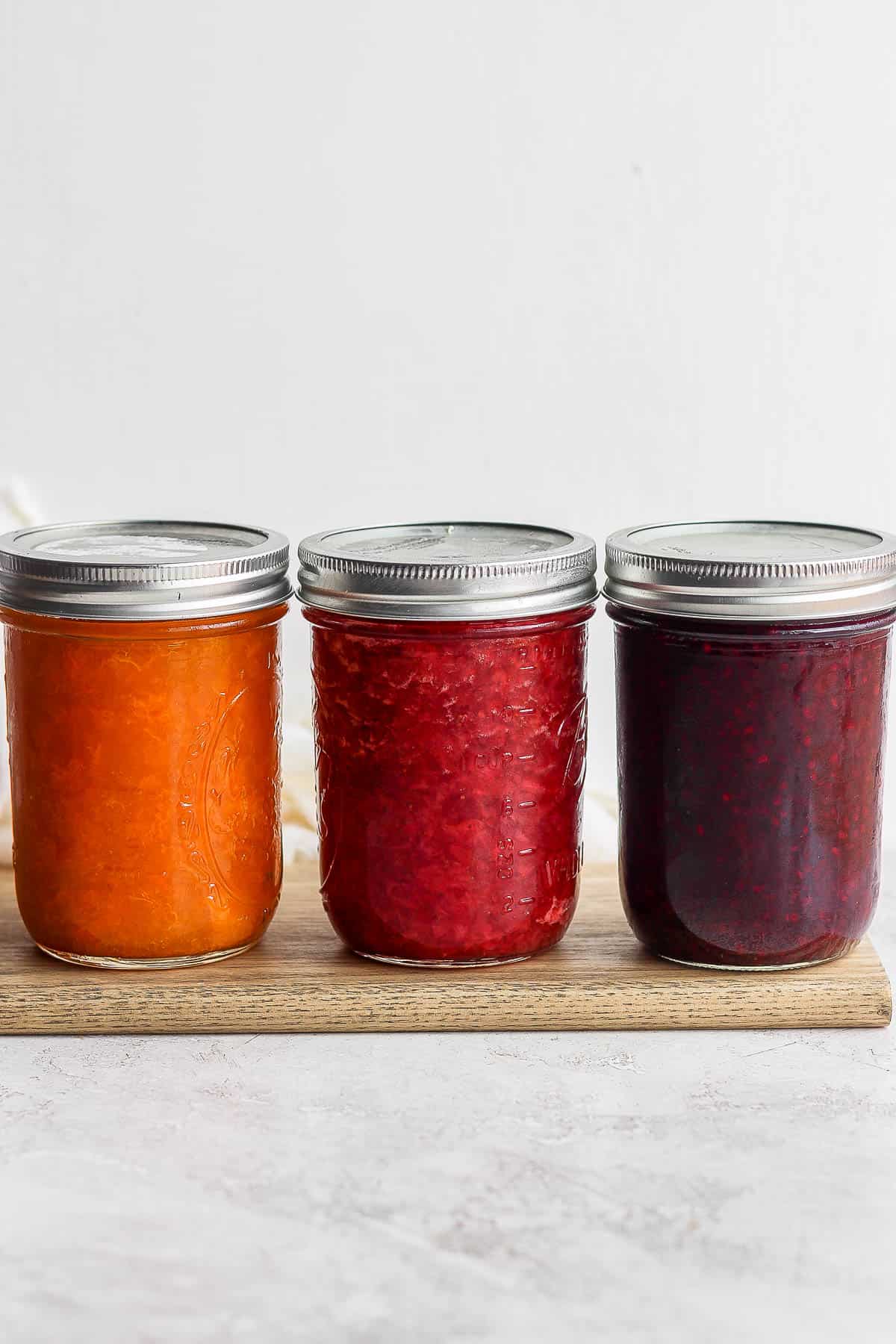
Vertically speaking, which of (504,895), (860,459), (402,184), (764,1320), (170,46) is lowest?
(764,1320)

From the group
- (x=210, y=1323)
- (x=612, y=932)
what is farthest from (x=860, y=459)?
(x=210, y=1323)

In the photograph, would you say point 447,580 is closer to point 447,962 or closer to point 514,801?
point 514,801

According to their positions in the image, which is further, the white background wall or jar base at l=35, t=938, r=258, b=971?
the white background wall

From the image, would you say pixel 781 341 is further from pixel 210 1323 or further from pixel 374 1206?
pixel 210 1323

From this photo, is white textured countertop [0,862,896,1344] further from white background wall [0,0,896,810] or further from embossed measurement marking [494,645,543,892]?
white background wall [0,0,896,810]

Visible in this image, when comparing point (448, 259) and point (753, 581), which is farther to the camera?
point (448, 259)

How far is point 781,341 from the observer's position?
5.12 feet

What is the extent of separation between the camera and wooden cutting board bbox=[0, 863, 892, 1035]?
1.09 metres

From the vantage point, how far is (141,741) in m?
1.06

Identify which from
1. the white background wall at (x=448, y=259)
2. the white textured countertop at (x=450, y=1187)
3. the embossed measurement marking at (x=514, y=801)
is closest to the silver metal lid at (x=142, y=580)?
the embossed measurement marking at (x=514, y=801)

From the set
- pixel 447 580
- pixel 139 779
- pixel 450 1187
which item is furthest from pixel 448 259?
pixel 450 1187

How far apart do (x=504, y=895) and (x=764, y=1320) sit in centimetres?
38

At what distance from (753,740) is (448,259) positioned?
72 centimetres

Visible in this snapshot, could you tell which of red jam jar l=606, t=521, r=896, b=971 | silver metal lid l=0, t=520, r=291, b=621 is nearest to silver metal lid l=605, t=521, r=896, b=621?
red jam jar l=606, t=521, r=896, b=971
